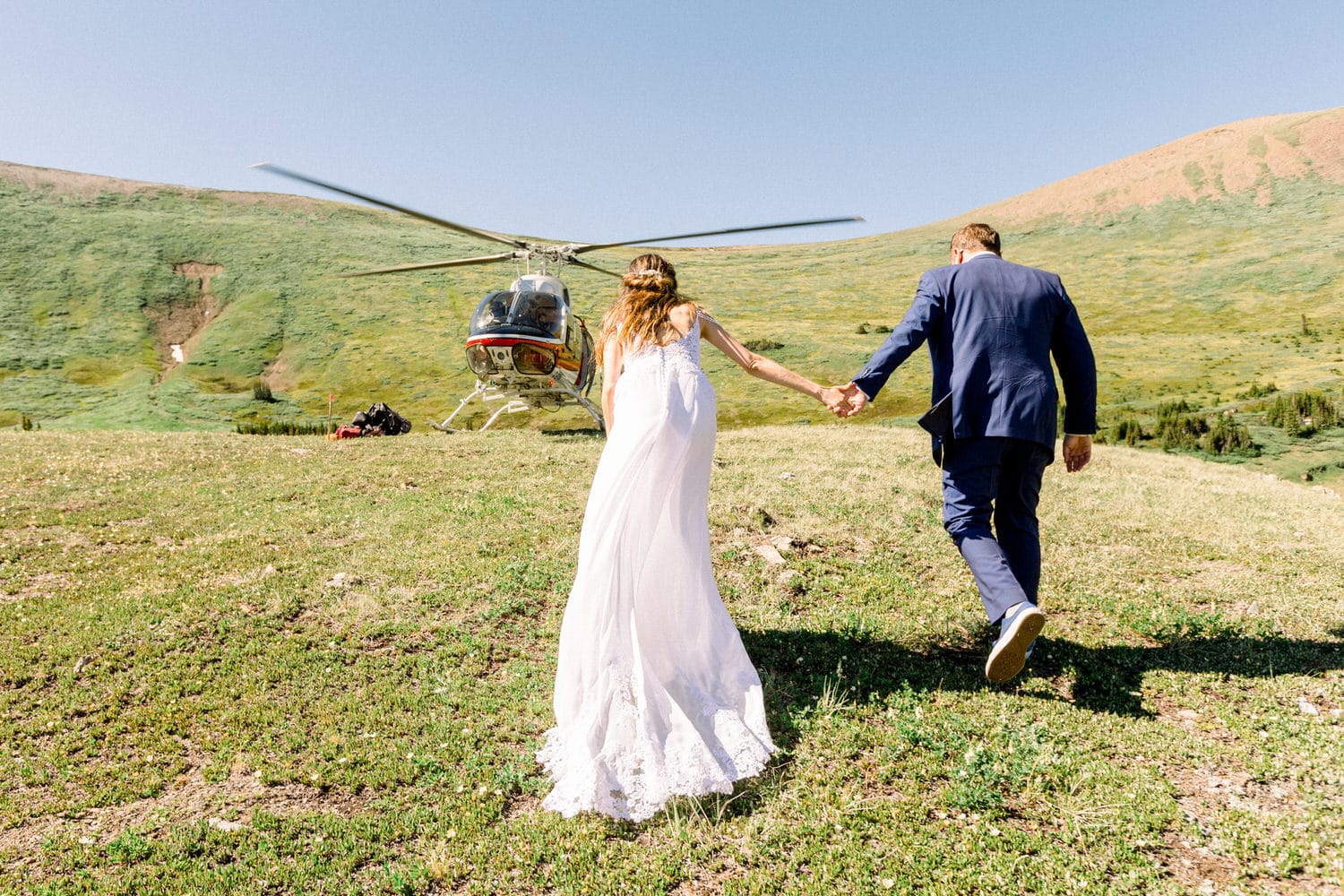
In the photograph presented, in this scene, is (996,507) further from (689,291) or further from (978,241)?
(689,291)

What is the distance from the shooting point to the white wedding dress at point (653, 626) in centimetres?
482

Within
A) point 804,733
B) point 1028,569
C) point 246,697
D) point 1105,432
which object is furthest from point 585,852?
point 1105,432

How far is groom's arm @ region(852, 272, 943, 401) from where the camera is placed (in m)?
5.83

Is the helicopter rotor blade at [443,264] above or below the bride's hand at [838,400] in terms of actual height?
above

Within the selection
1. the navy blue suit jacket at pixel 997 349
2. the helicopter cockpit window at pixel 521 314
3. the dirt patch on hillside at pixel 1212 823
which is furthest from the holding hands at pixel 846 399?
the helicopter cockpit window at pixel 521 314

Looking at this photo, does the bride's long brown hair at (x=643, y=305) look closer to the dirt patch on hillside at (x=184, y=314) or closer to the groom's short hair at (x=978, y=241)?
the groom's short hair at (x=978, y=241)

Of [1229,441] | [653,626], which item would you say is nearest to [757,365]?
[653,626]

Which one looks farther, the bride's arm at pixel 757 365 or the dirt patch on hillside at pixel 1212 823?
the bride's arm at pixel 757 365

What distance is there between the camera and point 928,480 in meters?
13.6

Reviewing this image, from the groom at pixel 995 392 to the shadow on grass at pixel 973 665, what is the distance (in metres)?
0.76

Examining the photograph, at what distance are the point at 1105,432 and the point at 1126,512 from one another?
797 inches

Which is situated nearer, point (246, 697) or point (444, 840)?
point (444, 840)

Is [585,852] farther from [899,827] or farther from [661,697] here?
[899,827]

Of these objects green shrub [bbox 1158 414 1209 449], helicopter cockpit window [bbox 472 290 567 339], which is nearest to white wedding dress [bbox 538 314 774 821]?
helicopter cockpit window [bbox 472 290 567 339]
